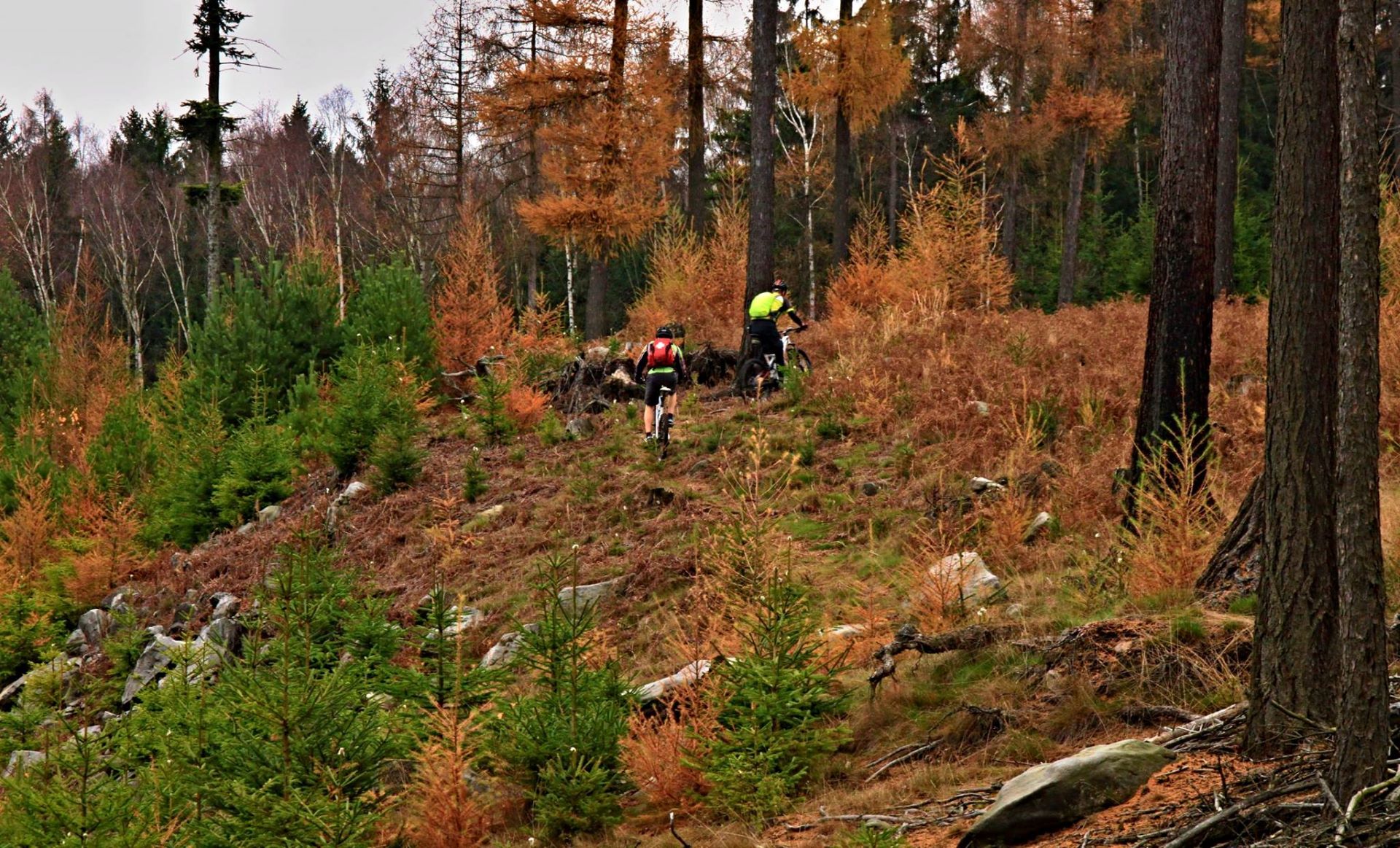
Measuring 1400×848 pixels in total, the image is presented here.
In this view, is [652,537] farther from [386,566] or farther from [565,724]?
[565,724]

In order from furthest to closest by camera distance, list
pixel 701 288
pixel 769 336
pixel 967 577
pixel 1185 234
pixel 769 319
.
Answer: pixel 701 288 < pixel 769 336 < pixel 769 319 < pixel 1185 234 < pixel 967 577

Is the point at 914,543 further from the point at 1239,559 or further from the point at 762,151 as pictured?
the point at 762,151

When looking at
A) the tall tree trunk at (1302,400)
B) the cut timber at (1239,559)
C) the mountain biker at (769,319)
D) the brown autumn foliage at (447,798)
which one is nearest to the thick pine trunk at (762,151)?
the mountain biker at (769,319)

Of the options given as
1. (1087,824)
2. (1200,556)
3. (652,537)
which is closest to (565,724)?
(1087,824)

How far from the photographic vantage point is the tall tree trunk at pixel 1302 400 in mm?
4379

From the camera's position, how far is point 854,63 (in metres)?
21.0

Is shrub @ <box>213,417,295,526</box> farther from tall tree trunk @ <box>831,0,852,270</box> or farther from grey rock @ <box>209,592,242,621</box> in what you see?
tall tree trunk @ <box>831,0,852,270</box>

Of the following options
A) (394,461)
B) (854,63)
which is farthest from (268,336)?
(854,63)

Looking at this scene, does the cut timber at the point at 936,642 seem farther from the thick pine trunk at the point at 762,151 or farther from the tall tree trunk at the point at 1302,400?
the thick pine trunk at the point at 762,151

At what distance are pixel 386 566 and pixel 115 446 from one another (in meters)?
7.85

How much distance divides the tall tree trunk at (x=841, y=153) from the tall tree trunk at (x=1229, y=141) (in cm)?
638

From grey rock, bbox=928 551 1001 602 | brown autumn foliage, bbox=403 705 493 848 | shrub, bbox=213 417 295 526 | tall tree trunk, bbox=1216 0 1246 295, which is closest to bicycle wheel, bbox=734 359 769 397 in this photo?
shrub, bbox=213 417 295 526

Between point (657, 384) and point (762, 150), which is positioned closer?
point (657, 384)

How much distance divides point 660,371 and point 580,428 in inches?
83.6
